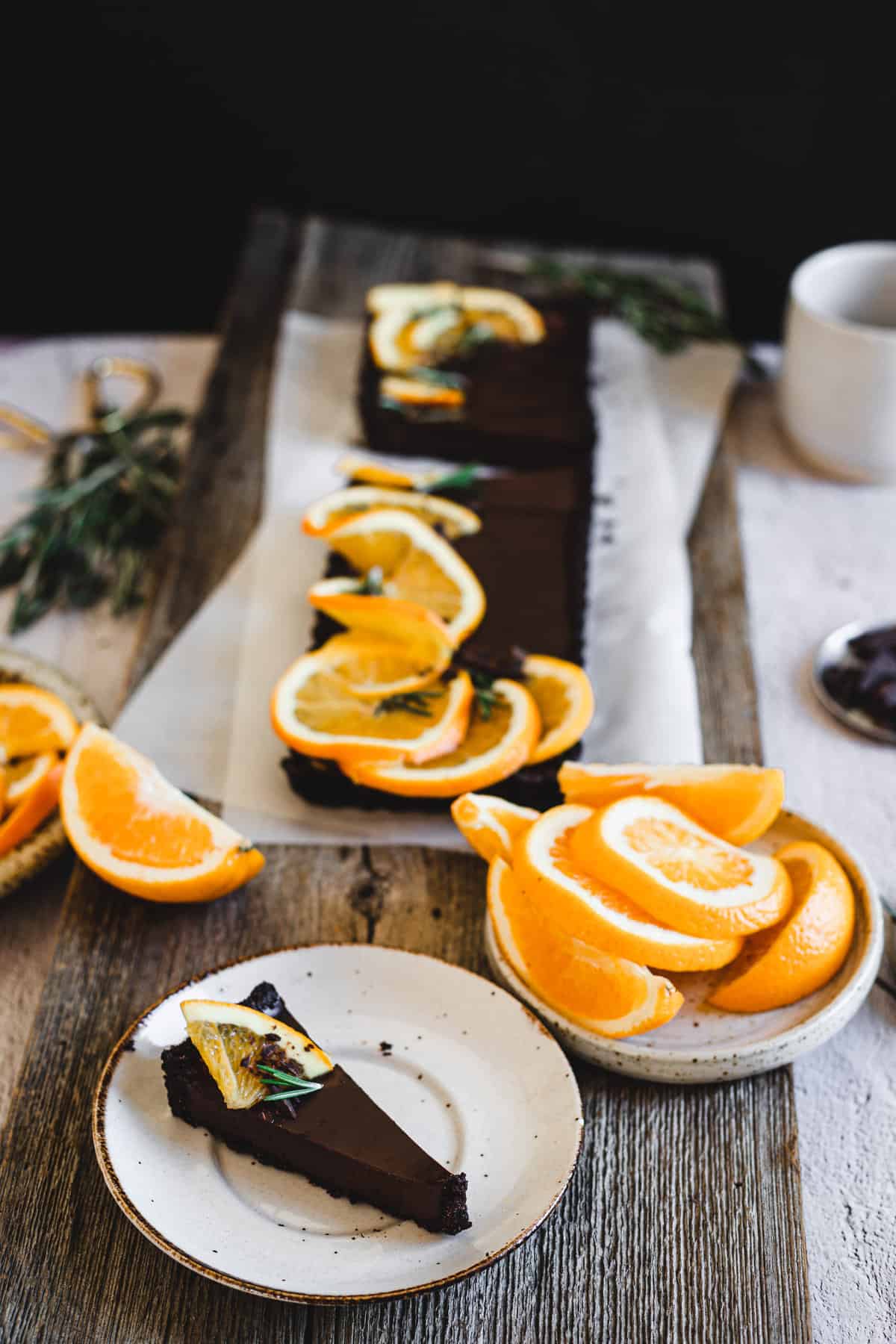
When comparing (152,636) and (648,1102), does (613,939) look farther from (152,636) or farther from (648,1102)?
(152,636)

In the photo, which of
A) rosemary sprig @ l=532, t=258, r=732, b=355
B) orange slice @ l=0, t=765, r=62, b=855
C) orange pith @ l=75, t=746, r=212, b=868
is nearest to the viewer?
orange pith @ l=75, t=746, r=212, b=868

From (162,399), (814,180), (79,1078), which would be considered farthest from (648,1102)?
(814,180)

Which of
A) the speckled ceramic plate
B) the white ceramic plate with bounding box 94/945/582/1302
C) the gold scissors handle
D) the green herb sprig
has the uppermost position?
the green herb sprig

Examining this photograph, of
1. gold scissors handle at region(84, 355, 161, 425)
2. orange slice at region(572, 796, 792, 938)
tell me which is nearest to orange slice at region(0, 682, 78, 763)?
orange slice at region(572, 796, 792, 938)

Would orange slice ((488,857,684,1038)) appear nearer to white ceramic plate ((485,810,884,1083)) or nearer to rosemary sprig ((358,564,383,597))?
white ceramic plate ((485,810,884,1083))

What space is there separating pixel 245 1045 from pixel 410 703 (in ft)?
2.21

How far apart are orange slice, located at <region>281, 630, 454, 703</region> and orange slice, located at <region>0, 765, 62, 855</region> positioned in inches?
18.0

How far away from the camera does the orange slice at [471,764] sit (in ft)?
6.31

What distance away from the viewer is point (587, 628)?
94.7 inches

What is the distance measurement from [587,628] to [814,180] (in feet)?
6.07

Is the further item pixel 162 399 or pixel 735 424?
pixel 162 399

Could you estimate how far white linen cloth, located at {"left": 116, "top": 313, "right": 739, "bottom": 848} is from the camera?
6.89 feet

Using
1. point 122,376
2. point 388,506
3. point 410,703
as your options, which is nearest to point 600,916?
point 410,703

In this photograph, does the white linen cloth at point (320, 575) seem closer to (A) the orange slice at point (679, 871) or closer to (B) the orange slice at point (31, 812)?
(B) the orange slice at point (31, 812)
